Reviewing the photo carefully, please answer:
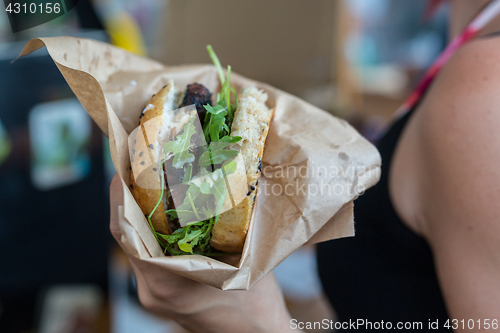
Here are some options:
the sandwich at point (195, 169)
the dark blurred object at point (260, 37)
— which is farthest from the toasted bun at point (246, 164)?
the dark blurred object at point (260, 37)

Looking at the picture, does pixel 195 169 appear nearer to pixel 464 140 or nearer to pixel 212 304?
pixel 212 304

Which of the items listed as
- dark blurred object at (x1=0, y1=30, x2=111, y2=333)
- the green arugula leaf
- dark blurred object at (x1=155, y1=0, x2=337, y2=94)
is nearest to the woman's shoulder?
the green arugula leaf

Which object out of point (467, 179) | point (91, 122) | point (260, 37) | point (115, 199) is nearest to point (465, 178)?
point (467, 179)

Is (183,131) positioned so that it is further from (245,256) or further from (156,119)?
(245,256)

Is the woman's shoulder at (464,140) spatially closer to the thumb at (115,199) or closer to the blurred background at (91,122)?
the thumb at (115,199)

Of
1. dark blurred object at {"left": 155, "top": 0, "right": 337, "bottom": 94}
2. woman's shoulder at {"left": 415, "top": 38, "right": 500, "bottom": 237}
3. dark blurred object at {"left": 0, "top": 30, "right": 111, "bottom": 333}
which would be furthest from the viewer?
dark blurred object at {"left": 155, "top": 0, "right": 337, "bottom": 94}

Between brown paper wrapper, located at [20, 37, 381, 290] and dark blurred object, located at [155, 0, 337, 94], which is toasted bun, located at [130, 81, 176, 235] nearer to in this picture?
brown paper wrapper, located at [20, 37, 381, 290]
